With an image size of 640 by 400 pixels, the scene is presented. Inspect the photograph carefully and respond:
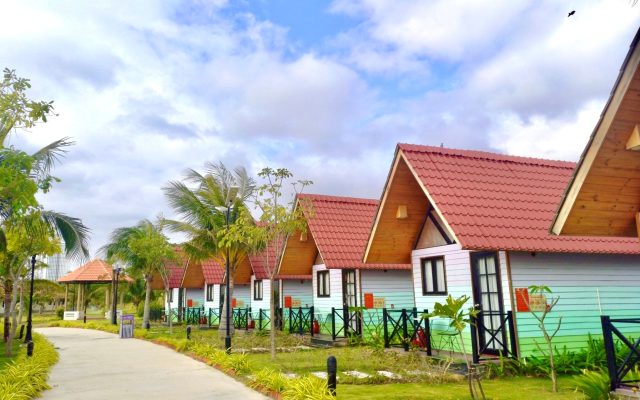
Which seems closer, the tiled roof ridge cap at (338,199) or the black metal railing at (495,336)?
the black metal railing at (495,336)

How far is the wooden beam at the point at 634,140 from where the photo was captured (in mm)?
5902

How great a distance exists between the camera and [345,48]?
926 cm

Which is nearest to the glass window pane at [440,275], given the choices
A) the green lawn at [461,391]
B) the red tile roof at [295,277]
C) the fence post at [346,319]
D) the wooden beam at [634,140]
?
the green lawn at [461,391]

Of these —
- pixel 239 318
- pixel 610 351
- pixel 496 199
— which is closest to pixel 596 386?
pixel 610 351

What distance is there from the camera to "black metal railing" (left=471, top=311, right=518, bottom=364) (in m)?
9.82

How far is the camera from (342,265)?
16.3 m

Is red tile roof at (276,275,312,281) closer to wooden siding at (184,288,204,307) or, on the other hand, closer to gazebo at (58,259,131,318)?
wooden siding at (184,288,204,307)

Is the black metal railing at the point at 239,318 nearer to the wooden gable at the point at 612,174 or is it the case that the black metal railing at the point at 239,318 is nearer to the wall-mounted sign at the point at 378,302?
the wall-mounted sign at the point at 378,302

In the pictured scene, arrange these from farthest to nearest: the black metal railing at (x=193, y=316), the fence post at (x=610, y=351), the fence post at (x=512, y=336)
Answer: the black metal railing at (x=193, y=316)
the fence post at (x=512, y=336)
the fence post at (x=610, y=351)

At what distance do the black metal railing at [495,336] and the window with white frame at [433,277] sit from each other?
1.64m

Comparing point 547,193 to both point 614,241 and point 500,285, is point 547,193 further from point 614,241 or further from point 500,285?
point 500,285

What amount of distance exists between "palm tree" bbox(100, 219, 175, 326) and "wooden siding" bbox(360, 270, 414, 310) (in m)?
11.3

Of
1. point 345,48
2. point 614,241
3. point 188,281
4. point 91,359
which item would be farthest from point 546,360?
point 188,281

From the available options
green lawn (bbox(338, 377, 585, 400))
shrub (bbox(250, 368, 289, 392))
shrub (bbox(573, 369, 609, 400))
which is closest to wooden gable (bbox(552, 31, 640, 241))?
shrub (bbox(573, 369, 609, 400))
